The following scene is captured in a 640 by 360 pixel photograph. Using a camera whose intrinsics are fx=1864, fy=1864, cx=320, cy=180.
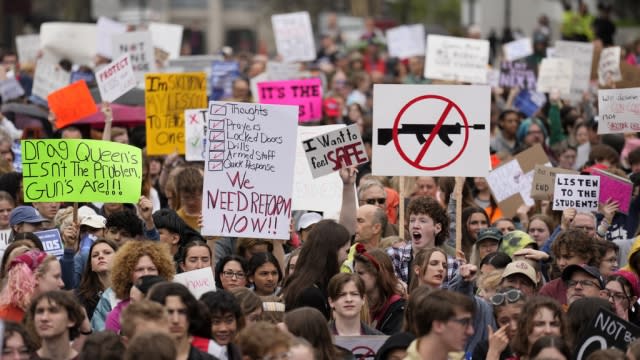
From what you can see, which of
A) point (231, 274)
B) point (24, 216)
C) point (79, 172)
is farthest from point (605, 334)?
point (24, 216)

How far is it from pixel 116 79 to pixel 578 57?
724 cm

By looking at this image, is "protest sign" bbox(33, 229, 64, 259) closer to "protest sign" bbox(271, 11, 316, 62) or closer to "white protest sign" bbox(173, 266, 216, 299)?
"white protest sign" bbox(173, 266, 216, 299)

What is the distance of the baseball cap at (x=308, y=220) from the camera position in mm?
13938

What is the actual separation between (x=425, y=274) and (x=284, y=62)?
14.2 m

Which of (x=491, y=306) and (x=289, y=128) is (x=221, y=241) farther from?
(x=491, y=306)

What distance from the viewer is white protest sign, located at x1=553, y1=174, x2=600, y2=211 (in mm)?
14250

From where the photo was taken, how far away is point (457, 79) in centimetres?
2323

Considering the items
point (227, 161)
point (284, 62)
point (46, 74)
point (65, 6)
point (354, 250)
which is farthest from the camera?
point (65, 6)

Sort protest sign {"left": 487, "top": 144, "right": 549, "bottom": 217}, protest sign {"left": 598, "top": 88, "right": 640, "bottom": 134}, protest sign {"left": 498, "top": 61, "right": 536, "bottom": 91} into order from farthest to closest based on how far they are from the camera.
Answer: protest sign {"left": 498, "top": 61, "right": 536, "bottom": 91} → protest sign {"left": 598, "top": 88, "right": 640, "bottom": 134} → protest sign {"left": 487, "top": 144, "right": 549, "bottom": 217}

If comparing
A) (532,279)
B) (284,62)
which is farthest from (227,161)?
(284,62)

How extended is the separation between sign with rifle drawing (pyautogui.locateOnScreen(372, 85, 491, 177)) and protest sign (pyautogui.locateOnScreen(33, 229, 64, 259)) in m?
2.34

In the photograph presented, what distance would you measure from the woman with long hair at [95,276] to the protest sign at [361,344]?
6.25 feet

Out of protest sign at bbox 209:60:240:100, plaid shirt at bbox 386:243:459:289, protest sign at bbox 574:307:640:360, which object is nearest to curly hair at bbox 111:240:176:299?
plaid shirt at bbox 386:243:459:289

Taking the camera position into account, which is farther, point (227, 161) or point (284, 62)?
point (284, 62)
